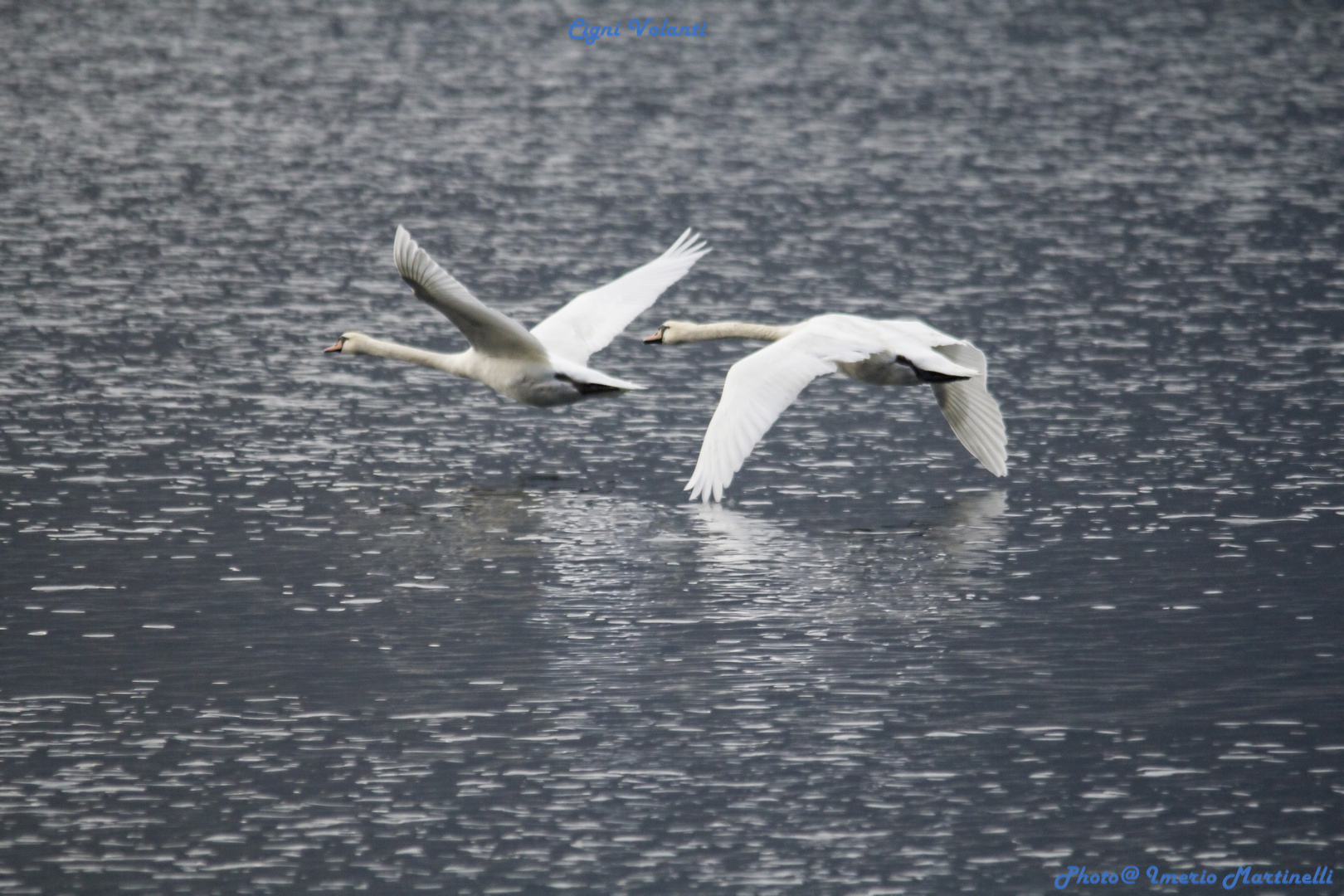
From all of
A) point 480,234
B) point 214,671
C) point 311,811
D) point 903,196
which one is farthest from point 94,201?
point 311,811

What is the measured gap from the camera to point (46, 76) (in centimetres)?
4797

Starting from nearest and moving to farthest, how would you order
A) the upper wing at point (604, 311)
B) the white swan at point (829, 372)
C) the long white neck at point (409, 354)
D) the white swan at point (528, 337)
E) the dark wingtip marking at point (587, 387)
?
the white swan at point (829, 372)
the white swan at point (528, 337)
the dark wingtip marking at point (587, 387)
the long white neck at point (409, 354)
the upper wing at point (604, 311)

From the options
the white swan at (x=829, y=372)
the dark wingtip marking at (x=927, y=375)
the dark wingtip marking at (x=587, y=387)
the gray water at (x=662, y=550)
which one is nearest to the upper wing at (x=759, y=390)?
the white swan at (x=829, y=372)

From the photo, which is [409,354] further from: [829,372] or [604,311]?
[829,372]

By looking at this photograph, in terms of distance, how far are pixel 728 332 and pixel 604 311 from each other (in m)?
1.38

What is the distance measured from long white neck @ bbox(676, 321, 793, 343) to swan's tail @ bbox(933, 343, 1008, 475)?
146cm

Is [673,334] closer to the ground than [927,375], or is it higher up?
higher up

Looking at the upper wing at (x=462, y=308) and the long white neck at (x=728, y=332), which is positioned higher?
the upper wing at (x=462, y=308)

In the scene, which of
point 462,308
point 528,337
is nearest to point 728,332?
point 528,337

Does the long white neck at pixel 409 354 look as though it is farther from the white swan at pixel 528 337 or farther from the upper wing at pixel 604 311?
the upper wing at pixel 604 311

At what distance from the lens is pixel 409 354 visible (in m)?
17.9

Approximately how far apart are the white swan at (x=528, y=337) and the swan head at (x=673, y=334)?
0.35 metres

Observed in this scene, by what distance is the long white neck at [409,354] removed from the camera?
1738 centimetres

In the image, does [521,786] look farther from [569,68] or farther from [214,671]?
[569,68]
